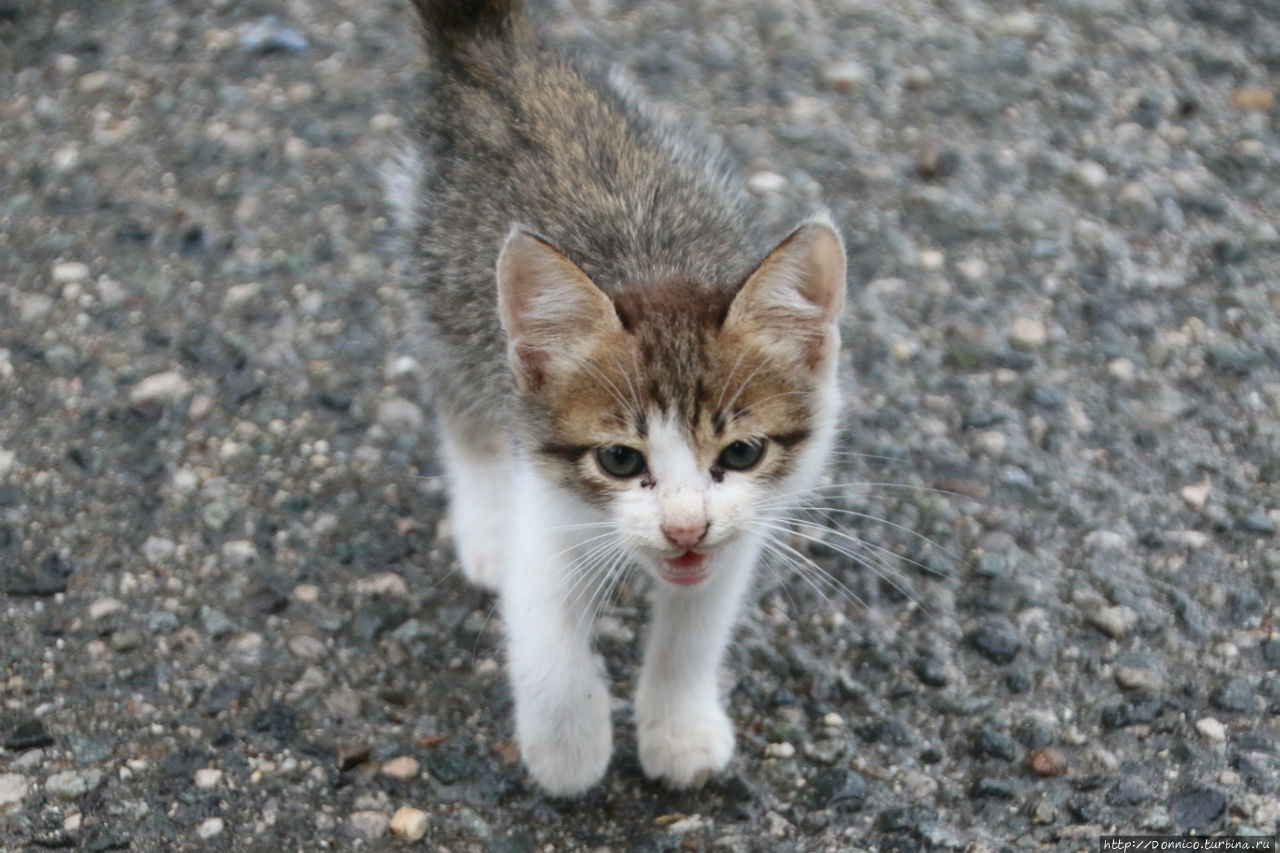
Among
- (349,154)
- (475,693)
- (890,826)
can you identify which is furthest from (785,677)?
(349,154)

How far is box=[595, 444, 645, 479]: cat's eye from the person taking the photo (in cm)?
324

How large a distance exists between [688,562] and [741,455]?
289mm

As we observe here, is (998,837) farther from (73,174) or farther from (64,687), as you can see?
(73,174)

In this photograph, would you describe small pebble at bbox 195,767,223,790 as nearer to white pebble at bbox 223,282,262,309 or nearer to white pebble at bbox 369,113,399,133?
white pebble at bbox 223,282,262,309

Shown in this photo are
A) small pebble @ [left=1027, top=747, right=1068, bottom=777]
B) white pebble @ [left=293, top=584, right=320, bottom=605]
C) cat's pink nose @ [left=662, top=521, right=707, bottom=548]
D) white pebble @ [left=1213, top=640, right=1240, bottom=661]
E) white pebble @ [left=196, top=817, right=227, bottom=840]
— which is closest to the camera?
cat's pink nose @ [left=662, top=521, right=707, bottom=548]

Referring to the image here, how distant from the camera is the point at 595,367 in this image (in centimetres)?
333

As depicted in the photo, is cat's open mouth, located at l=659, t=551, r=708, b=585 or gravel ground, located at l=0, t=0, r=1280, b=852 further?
gravel ground, located at l=0, t=0, r=1280, b=852

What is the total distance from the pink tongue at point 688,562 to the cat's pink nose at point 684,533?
4.7 inches

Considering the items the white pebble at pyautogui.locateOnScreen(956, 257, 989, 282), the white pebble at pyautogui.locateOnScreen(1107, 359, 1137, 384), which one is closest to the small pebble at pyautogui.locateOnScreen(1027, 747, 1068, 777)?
the white pebble at pyautogui.locateOnScreen(1107, 359, 1137, 384)

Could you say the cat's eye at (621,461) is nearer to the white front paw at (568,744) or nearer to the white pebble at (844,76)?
the white front paw at (568,744)

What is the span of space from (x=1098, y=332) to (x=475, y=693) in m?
2.81

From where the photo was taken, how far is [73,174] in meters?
5.86

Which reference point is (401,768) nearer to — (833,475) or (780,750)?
(780,750)

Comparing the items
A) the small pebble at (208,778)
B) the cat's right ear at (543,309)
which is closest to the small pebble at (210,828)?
the small pebble at (208,778)
